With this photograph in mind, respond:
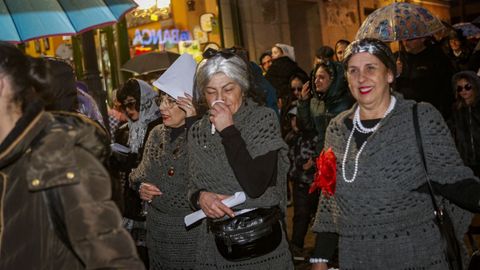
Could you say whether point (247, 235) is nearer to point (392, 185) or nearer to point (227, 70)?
point (392, 185)

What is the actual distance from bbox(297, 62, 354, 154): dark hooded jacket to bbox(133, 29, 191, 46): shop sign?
810 cm

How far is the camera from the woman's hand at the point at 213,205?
A: 11.2 feet

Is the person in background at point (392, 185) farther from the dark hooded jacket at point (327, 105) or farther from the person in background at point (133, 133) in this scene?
the dark hooded jacket at point (327, 105)

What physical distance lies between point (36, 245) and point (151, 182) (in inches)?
92.5

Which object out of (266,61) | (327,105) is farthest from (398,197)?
(266,61)

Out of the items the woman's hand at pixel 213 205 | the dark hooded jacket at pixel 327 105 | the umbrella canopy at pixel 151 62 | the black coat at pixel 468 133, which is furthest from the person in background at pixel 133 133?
the umbrella canopy at pixel 151 62

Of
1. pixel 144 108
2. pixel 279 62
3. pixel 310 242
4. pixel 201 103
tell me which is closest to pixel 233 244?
pixel 201 103

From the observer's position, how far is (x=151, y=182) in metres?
4.44

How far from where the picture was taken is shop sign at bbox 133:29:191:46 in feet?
49.3

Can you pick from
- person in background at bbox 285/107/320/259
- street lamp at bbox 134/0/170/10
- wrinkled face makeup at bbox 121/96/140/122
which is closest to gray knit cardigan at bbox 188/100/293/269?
wrinkled face makeup at bbox 121/96/140/122

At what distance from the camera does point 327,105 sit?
6.77 metres

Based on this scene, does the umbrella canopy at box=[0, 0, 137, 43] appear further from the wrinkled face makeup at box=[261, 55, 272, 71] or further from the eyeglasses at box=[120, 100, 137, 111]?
the wrinkled face makeup at box=[261, 55, 272, 71]

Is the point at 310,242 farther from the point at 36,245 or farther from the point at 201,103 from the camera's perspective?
the point at 36,245

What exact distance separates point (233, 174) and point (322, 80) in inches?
149
